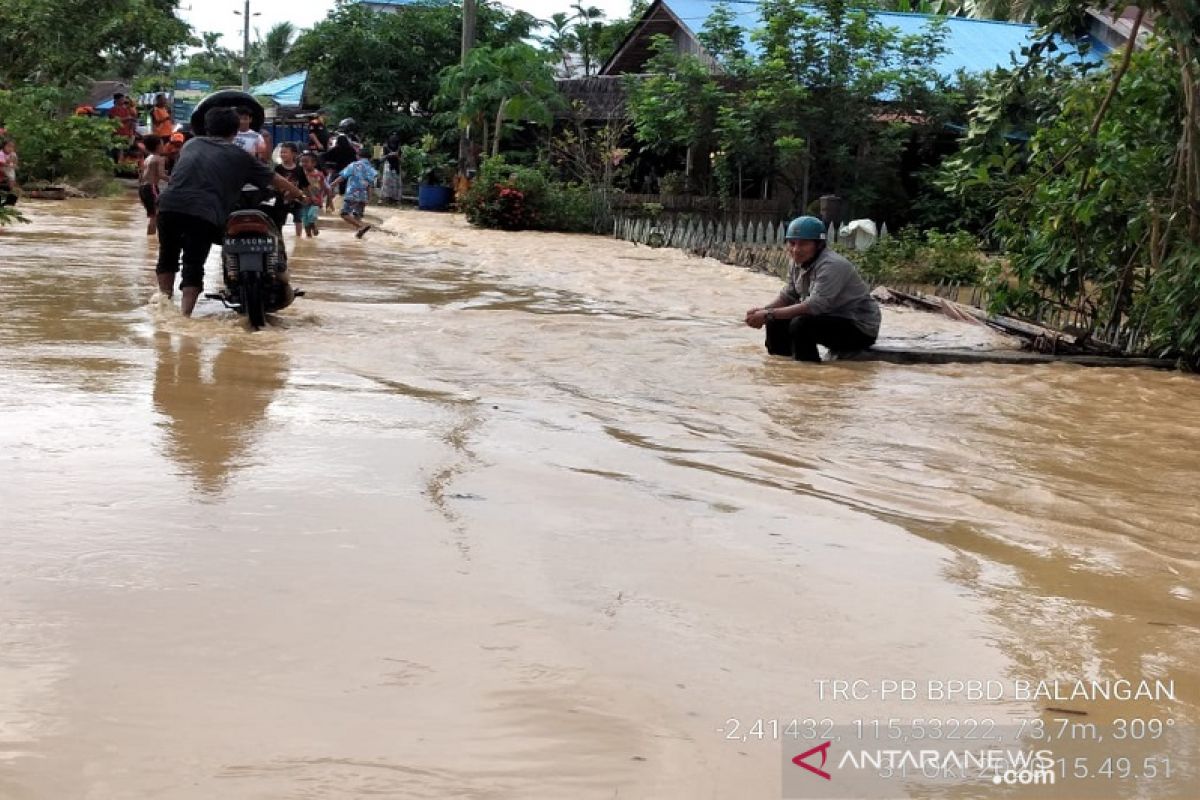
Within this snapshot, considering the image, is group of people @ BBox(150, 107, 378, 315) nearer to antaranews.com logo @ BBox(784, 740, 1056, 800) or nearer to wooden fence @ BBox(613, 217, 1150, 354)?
wooden fence @ BBox(613, 217, 1150, 354)

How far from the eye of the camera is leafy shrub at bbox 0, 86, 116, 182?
23031 mm

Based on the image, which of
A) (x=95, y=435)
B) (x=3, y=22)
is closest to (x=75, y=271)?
(x=95, y=435)

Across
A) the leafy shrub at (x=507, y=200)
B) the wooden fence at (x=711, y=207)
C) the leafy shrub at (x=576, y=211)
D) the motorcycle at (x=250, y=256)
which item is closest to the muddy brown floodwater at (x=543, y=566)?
the motorcycle at (x=250, y=256)

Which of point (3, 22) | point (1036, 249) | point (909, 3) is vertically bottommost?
point (1036, 249)

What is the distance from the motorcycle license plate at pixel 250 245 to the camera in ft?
28.1

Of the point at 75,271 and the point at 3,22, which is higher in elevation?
the point at 3,22

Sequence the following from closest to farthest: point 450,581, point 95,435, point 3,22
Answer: point 450,581 → point 95,435 → point 3,22

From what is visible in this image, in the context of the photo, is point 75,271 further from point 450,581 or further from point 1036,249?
point 450,581

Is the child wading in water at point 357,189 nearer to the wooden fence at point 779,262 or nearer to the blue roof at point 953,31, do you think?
the wooden fence at point 779,262

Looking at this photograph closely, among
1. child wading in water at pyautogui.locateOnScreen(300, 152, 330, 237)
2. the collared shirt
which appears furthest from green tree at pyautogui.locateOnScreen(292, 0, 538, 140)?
the collared shirt

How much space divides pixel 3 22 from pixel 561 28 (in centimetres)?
1434

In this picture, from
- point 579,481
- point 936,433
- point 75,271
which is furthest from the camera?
point 75,271

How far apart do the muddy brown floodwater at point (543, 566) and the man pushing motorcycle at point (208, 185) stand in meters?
0.77

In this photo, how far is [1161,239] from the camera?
9.36m
